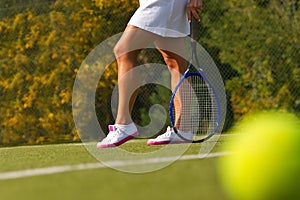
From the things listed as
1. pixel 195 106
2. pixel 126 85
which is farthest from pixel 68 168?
pixel 195 106

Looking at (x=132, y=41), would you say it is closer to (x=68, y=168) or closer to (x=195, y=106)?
(x=195, y=106)

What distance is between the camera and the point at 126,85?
4254mm

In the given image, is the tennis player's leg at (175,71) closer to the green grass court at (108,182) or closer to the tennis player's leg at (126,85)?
the tennis player's leg at (126,85)

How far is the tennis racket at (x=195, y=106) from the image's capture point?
4.37 meters

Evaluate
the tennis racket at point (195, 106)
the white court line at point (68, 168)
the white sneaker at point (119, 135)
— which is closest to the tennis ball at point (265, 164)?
the white court line at point (68, 168)

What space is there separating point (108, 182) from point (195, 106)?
2.27m

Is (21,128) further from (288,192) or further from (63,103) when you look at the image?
(288,192)

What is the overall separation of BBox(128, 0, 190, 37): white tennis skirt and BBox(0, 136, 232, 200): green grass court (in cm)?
134

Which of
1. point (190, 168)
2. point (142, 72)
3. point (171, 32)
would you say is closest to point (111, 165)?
point (190, 168)

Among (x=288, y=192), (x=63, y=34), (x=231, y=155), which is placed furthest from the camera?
(x=63, y=34)

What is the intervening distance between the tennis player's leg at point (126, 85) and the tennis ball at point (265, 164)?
2.03m

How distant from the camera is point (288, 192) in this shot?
193cm

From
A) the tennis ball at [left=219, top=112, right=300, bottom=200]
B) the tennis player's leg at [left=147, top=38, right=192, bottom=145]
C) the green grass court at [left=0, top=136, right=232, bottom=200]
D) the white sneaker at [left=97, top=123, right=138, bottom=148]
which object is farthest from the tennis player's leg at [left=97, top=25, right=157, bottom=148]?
the tennis ball at [left=219, top=112, right=300, bottom=200]

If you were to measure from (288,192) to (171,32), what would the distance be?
2623 millimetres
